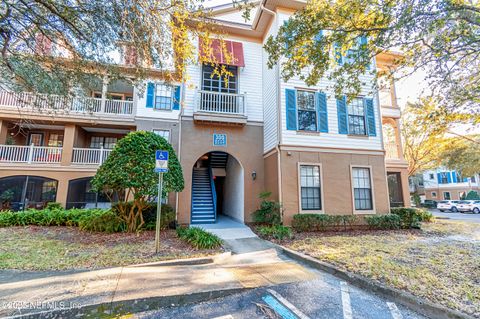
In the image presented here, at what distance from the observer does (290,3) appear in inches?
393

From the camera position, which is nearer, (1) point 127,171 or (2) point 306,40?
(2) point 306,40

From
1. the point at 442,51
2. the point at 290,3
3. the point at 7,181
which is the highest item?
the point at 290,3

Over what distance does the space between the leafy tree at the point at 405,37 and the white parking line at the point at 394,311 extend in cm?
548

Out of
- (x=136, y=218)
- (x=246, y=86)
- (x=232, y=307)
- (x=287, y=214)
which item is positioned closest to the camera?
(x=232, y=307)

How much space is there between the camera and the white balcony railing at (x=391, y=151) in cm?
1384

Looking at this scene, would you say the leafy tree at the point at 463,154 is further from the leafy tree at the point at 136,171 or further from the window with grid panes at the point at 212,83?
the leafy tree at the point at 136,171

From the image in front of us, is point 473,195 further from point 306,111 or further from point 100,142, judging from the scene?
point 100,142

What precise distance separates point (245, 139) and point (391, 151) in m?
9.59

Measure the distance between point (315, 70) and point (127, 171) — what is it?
6.56 m

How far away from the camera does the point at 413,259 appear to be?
17.9ft

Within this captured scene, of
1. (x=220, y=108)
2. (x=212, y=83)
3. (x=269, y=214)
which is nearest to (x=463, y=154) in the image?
(x=269, y=214)

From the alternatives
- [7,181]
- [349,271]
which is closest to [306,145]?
[349,271]

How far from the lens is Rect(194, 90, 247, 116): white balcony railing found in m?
10.5

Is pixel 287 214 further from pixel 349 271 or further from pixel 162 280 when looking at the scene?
pixel 162 280
